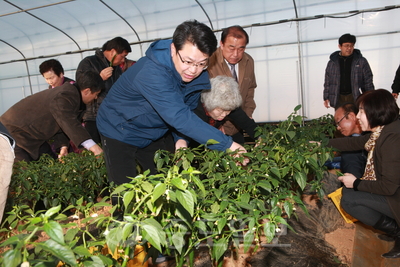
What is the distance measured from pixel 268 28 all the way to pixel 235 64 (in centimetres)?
465

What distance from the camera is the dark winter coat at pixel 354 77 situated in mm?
5195

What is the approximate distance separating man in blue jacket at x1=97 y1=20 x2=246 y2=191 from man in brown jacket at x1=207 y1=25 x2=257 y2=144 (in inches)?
40.5

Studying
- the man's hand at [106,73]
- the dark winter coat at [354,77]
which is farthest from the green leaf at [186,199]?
the dark winter coat at [354,77]

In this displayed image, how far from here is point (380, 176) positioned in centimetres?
231

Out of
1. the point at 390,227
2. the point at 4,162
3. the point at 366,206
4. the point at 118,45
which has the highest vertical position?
the point at 118,45

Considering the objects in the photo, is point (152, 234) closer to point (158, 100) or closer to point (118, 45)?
point (158, 100)

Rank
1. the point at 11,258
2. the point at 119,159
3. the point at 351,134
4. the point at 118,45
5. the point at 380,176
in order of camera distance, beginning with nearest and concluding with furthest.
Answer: the point at 11,258
the point at 119,159
the point at 380,176
the point at 351,134
the point at 118,45

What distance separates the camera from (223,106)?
2301mm

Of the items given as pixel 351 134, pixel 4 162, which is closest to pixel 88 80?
pixel 4 162

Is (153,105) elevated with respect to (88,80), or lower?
lower

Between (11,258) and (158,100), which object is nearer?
(11,258)

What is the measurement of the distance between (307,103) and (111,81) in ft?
15.8

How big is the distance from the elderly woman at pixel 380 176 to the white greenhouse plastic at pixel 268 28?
5076mm

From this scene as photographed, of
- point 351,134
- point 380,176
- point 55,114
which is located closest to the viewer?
point 380,176
